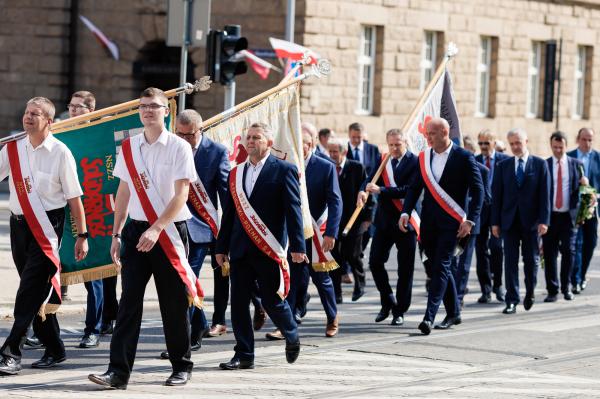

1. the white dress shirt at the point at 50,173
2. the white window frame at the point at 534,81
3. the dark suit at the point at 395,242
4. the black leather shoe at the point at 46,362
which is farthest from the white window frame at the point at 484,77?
the white dress shirt at the point at 50,173

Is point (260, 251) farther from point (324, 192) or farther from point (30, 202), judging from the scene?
point (324, 192)

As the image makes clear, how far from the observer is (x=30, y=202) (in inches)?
419

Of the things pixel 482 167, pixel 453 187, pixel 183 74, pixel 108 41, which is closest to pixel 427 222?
pixel 453 187

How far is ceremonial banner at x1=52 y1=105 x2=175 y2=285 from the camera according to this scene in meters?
11.8

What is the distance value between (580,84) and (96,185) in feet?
94.8

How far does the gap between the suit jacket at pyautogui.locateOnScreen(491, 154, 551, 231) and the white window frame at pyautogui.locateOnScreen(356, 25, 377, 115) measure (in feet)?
54.9

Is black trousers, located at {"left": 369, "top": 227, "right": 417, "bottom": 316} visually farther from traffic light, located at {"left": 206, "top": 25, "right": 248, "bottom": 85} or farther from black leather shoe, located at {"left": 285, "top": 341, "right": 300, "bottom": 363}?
traffic light, located at {"left": 206, "top": 25, "right": 248, "bottom": 85}

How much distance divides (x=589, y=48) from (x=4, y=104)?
14.9 meters

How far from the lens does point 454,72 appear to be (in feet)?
112

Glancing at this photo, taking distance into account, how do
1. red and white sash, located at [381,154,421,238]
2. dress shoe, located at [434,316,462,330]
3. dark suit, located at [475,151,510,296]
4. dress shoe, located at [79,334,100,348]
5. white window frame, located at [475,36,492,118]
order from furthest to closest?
1. white window frame, located at [475,36,492,118]
2. dark suit, located at [475,151,510,296]
3. red and white sash, located at [381,154,421,238]
4. dress shoe, located at [434,316,462,330]
5. dress shoe, located at [79,334,100,348]

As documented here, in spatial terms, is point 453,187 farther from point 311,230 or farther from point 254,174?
point 254,174

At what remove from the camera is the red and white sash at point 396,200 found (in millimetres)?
14259

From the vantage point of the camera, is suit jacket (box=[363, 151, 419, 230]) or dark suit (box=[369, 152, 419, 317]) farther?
suit jacket (box=[363, 151, 419, 230])

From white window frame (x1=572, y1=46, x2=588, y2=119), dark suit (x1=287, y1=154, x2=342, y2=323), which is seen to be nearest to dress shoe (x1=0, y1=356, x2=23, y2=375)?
dark suit (x1=287, y1=154, x2=342, y2=323)
